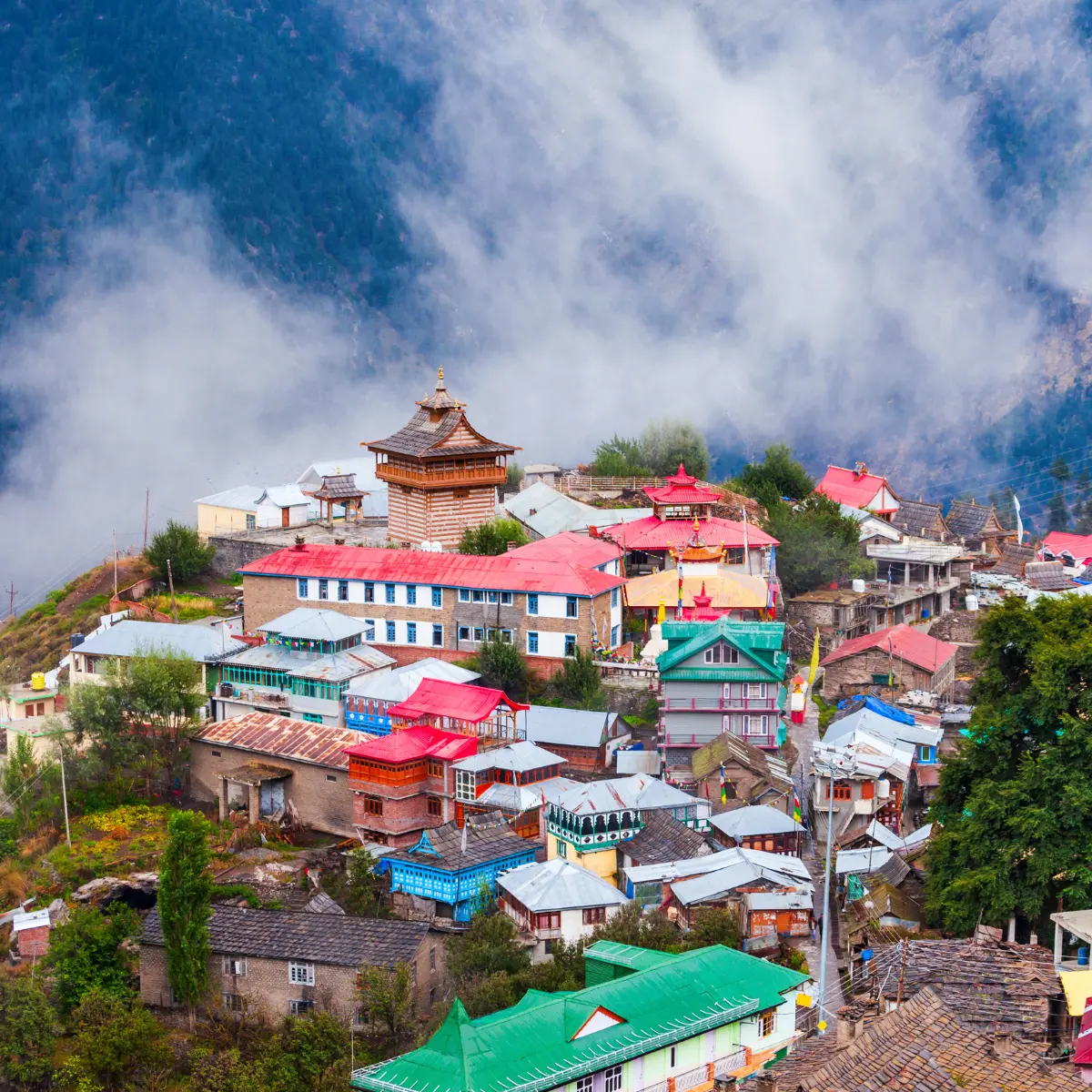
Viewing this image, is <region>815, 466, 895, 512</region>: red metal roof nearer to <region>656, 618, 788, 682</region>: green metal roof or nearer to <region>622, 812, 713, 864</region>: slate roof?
<region>656, 618, 788, 682</region>: green metal roof

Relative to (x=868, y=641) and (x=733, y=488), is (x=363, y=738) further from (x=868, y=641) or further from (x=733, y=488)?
(x=733, y=488)

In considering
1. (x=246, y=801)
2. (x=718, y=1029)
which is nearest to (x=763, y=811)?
(x=718, y=1029)

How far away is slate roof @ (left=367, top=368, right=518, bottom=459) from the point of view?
216ft

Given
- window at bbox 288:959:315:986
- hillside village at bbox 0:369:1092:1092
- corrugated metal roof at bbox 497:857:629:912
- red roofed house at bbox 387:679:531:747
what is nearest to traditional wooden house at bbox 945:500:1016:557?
hillside village at bbox 0:369:1092:1092

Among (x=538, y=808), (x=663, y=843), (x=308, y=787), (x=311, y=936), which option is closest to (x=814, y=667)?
(x=538, y=808)

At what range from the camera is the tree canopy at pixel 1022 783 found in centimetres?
3819

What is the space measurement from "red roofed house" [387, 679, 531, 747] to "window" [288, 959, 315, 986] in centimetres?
1166

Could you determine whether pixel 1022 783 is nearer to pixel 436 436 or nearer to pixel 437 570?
pixel 437 570

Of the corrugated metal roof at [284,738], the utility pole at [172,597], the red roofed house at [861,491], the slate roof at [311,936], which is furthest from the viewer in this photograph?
the red roofed house at [861,491]

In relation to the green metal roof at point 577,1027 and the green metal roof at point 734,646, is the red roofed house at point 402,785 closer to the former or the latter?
the green metal roof at point 734,646

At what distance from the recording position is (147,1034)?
37.9m

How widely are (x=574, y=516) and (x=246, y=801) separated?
25.3 m

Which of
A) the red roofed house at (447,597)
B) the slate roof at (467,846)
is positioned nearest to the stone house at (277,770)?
the slate roof at (467,846)

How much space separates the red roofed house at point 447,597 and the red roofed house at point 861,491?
2734cm
